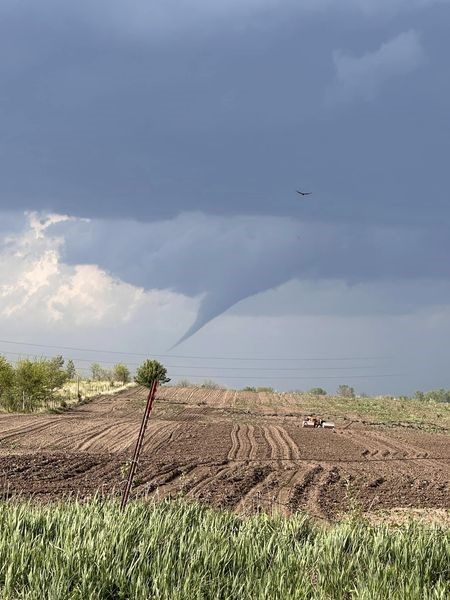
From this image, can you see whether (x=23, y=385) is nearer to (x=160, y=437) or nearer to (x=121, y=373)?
(x=160, y=437)

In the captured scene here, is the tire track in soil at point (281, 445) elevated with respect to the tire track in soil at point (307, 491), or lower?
lower

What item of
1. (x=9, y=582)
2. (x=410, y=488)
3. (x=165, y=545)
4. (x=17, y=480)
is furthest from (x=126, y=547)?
(x=410, y=488)

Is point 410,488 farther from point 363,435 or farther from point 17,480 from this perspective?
point 363,435

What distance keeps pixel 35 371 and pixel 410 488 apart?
109ft

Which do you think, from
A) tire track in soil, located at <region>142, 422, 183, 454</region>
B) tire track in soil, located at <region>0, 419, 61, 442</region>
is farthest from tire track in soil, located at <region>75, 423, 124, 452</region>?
tire track in soil, located at <region>0, 419, 61, 442</region>

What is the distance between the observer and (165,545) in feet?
23.8

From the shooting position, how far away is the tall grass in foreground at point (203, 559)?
621cm

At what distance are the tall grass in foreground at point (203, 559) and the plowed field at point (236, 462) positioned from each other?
2135 millimetres

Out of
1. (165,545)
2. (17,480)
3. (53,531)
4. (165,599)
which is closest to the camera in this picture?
(165,599)

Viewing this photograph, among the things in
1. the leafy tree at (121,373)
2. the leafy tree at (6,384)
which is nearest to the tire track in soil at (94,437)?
the leafy tree at (6,384)

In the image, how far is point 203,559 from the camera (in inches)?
274

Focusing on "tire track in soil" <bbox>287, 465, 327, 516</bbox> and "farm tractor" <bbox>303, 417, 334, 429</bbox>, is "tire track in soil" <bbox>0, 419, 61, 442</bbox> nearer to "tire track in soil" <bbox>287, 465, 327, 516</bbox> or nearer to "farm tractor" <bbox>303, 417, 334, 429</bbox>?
"tire track in soil" <bbox>287, 465, 327, 516</bbox>

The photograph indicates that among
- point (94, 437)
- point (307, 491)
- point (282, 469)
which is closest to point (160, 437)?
point (94, 437)

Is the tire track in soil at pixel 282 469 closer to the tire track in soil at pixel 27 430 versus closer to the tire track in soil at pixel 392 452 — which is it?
the tire track in soil at pixel 392 452
